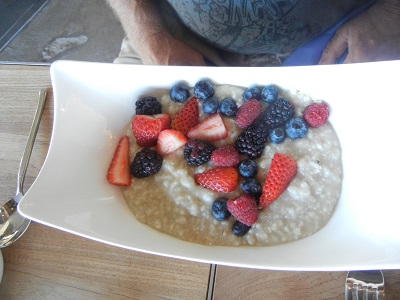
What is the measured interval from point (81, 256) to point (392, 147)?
0.77m

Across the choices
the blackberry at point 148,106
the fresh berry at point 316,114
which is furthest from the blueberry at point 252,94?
the blackberry at point 148,106

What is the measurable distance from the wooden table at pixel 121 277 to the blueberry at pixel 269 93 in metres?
0.40

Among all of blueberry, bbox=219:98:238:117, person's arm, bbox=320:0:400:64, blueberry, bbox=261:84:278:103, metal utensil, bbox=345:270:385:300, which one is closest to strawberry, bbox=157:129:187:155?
blueberry, bbox=219:98:238:117

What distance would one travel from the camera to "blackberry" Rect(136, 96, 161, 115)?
1.05 m

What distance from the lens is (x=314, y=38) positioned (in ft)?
4.35

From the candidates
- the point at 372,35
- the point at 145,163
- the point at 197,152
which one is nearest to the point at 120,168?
the point at 145,163

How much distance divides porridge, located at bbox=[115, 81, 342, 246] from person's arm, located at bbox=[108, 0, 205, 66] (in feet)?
0.92

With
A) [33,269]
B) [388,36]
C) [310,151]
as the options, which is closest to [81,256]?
[33,269]

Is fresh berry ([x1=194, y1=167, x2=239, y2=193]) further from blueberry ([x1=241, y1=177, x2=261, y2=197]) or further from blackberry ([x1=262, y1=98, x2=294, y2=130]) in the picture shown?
blackberry ([x1=262, y1=98, x2=294, y2=130])

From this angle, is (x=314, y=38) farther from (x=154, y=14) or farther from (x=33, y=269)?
(x=33, y=269)

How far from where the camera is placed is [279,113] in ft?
3.27

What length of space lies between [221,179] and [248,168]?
2.7 inches

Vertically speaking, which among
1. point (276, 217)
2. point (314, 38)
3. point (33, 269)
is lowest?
point (33, 269)

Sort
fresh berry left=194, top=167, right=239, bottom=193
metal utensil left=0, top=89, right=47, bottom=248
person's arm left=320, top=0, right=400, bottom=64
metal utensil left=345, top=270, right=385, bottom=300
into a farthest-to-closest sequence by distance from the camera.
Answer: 1. person's arm left=320, top=0, right=400, bottom=64
2. metal utensil left=0, top=89, right=47, bottom=248
3. fresh berry left=194, top=167, right=239, bottom=193
4. metal utensil left=345, top=270, right=385, bottom=300
